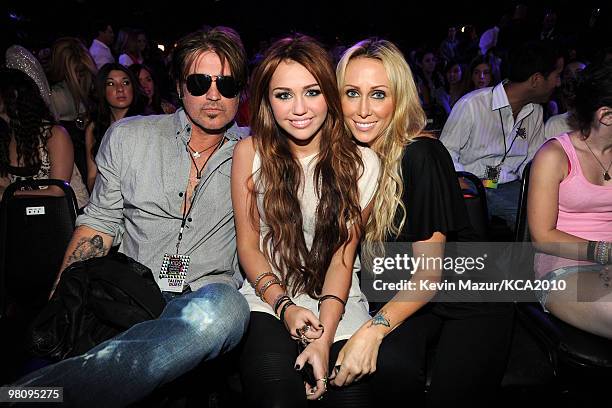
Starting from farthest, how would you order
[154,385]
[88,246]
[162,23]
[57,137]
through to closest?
[162,23], [57,137], [88,246], [154,385]

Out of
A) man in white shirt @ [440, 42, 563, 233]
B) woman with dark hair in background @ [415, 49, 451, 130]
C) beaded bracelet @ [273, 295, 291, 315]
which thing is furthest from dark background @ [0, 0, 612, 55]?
beaded bracelet @ [273, 295, 291, 315]

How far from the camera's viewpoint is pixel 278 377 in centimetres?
190

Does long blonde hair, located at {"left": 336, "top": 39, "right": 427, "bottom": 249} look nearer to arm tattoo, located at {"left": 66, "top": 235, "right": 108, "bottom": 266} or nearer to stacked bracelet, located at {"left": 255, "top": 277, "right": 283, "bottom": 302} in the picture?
stacked bracelet, located at {"left": 255, "top": 277, "right": 283, "bottom": 302}

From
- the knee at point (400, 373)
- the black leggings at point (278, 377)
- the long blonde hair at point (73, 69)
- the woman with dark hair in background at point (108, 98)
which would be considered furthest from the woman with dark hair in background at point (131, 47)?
the knee at point (400, 373)

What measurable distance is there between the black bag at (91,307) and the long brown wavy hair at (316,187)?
0.60 m

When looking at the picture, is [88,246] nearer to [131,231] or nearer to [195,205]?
[131,231]

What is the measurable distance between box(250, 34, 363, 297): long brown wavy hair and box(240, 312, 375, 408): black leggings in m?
0.31

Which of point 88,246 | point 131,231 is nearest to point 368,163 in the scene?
point 131,231

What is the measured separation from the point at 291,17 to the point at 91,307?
17192 mm

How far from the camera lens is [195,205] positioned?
2482 millimetres

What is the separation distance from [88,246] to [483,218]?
1.97m

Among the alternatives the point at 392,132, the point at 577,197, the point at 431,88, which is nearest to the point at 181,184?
the point at 392,132

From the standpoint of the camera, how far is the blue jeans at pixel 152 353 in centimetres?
169

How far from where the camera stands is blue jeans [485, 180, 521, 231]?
312cm
